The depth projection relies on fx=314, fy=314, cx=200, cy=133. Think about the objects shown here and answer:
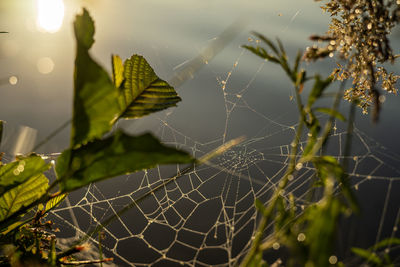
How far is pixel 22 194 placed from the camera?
0.86m

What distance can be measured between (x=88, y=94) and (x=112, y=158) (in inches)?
5.0

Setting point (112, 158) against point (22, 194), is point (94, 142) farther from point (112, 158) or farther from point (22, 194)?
point (22, 194)

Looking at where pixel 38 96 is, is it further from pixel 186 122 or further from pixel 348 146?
pixel 348 146

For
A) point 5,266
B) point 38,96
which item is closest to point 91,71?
point 5,266

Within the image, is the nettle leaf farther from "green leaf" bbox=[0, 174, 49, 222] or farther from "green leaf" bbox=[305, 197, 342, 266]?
"green leaf" bbox=[305, 197, 342, 266]

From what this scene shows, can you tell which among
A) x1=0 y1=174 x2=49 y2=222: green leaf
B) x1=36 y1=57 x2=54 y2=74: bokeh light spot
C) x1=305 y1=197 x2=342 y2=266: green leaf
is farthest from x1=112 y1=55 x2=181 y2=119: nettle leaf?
x1=36 y1=57 x2=54 y2=74: bokeh light spot

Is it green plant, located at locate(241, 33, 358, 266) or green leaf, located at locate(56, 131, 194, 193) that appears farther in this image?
green leaf, located at locate(56, 131, 194, 193)

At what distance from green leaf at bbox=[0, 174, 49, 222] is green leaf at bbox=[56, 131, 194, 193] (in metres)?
0.20

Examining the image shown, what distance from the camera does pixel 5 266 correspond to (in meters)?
0.79

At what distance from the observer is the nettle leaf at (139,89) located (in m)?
0.81

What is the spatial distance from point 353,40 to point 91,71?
135 centimetres

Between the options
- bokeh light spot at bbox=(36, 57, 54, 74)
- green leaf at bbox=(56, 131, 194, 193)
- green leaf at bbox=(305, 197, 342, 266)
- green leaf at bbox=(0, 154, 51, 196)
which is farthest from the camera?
bokeh light spot at bbox=(36, 57, 54, 74)

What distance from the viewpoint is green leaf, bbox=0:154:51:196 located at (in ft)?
2.50

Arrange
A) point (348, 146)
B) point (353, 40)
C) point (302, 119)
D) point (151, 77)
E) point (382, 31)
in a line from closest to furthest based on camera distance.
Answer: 1. point (348, 146)
2. point (302, 119)
3. point (151, 77)
4. point (382, 31)
5. point (353, 40)
